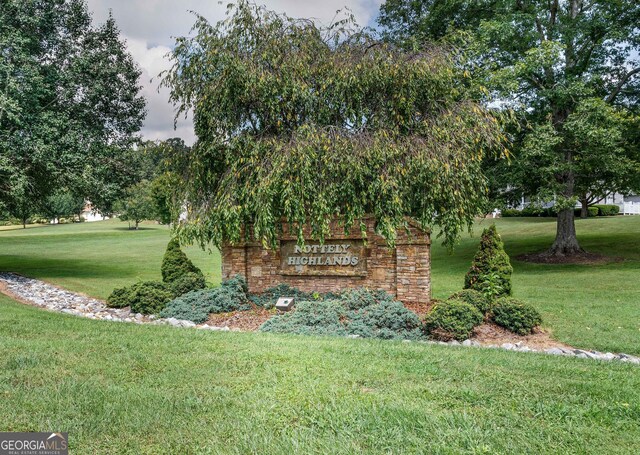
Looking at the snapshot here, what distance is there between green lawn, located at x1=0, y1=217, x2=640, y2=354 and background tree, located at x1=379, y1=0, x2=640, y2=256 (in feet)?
8.74

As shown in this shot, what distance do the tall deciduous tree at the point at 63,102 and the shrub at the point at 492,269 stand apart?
10.8 meters

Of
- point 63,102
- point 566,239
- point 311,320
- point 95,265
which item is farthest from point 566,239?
point 95,265

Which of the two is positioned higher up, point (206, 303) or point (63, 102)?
point (63, 102)

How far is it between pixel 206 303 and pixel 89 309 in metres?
2.95

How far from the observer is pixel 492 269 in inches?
309

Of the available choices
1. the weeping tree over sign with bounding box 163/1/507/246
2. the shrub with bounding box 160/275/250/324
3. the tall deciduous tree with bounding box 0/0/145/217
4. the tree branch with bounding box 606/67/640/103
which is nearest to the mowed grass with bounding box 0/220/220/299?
the tall deciduous tree with bounding box 0/0/145/217

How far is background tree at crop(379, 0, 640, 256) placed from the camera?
44.7 feet

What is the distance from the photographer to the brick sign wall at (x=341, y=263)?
829cm

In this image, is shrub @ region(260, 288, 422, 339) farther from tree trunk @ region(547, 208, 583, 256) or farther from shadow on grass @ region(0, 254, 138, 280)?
tree trunk @ region(547, 208, 583, 256)

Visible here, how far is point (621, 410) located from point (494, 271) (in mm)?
4859

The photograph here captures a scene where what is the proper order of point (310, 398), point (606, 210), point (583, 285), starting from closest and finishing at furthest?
point (310, 398) < point (583, 285) < point (606, 210)

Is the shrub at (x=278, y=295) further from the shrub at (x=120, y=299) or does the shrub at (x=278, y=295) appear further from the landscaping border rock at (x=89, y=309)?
the shrub at (x=120, y=299)

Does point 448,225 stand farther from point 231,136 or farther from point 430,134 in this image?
point 231,136

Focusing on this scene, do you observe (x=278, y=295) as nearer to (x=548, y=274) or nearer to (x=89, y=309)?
(x=89, y=309)
